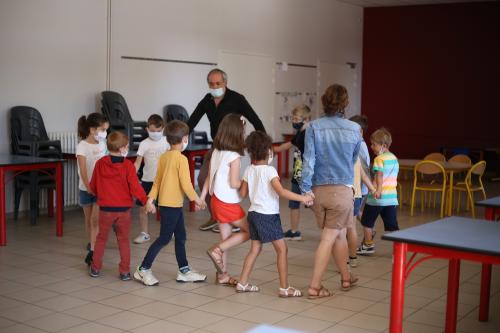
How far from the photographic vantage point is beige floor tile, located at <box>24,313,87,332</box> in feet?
13.8

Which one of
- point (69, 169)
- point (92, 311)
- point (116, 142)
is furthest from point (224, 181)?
point (69, 169)

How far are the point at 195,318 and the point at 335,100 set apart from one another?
175 centimetres

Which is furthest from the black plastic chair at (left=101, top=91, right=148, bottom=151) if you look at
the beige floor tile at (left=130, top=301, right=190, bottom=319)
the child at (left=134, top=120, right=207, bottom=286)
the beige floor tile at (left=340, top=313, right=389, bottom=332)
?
the beige floor tile at (left=340, top=313, right=389, bottom=332)

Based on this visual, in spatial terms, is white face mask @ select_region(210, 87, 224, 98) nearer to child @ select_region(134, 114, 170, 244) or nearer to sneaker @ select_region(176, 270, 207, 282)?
child @ select_region(134, 114, 170, 244)

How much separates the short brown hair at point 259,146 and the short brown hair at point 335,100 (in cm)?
47

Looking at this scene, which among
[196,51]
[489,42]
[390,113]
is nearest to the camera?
[196,51]

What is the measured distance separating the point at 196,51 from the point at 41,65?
9.96ft

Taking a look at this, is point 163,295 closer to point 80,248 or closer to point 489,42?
point 80,248

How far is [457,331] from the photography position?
4.24 meters

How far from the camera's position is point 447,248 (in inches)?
125

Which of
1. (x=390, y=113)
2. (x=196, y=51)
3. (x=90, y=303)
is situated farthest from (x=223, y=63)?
(x=90, y=303)

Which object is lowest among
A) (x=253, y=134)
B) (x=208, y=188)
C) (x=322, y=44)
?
(x=208, y=188)

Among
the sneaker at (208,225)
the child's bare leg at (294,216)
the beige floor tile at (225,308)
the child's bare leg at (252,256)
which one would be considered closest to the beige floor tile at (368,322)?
the beige floor tile at (225,308)

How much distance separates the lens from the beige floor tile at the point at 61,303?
4613 mm
